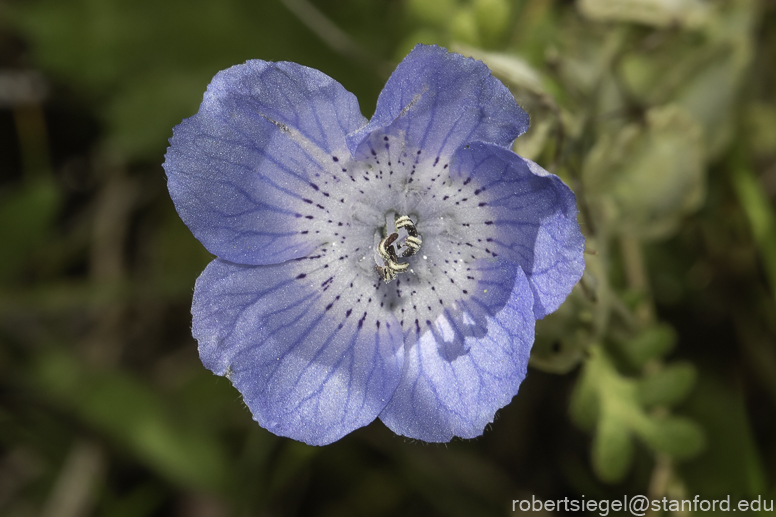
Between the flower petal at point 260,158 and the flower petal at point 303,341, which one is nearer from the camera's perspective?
the flower petal at point 260,158

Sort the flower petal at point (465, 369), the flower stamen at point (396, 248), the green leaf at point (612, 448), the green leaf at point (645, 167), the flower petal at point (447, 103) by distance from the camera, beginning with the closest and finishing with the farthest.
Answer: the flower petal at point (447, 103) → the flower petal at point (465, 369) → the flower stamen at point (396, 248) → the green leaf at point (612, 448) → the green leaf at point (645, 167)

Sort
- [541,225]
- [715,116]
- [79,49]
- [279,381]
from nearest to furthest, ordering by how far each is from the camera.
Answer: [541,225]
[279,381]
[715,116]
[79,49]

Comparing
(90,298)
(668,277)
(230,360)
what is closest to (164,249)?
(90,298)

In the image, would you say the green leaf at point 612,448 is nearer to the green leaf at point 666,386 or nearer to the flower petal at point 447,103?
the green leaf at point 666,386

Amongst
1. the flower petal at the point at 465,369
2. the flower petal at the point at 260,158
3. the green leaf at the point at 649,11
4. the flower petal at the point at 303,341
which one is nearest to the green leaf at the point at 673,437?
the flower petal at the point at 465,369

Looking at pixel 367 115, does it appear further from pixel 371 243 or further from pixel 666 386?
pixel 666 386

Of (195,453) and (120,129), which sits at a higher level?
(120,129)

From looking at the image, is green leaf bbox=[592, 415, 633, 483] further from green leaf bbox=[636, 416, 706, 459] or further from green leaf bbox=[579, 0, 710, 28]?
green leaf bbox=[579, 0, 710, 28]

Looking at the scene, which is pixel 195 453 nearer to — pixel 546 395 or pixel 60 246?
pixel 60 246
